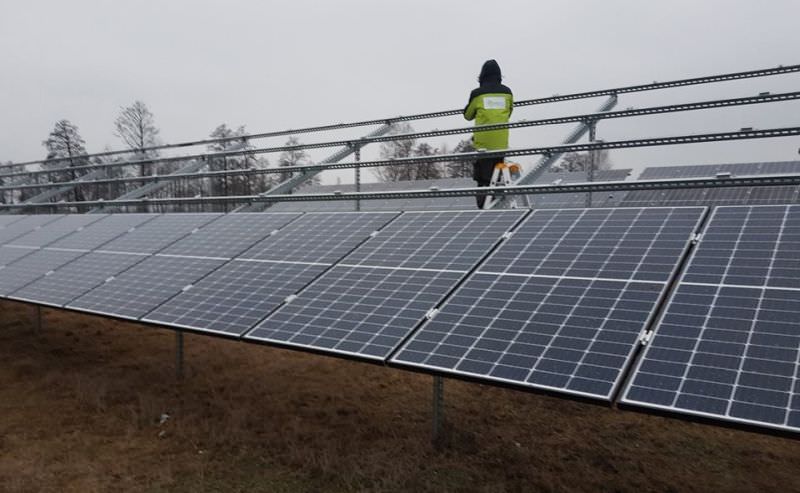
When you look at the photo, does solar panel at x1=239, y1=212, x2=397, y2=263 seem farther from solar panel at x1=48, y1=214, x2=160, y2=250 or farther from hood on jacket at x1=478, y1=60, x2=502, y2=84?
solar panel at x1=48, y1=214, x2=160, y2=250

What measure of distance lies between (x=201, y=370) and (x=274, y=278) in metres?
2.50

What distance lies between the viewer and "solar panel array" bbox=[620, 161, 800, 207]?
9719 millimetres

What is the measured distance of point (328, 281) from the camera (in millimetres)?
5820

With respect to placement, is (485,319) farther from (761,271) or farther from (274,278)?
(274,278)

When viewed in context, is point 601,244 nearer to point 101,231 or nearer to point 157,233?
point 157,233

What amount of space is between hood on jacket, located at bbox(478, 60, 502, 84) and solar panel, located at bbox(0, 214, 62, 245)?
401 inches

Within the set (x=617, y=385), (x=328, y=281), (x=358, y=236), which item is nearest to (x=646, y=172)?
(x=358, y=236)

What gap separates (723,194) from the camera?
1089cm

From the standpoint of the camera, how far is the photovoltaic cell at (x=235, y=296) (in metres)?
5.54

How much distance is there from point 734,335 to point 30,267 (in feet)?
33.2

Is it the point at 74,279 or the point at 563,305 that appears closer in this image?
the point at 563,305

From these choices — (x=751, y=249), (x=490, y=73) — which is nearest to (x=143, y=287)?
(x=490, y=73)

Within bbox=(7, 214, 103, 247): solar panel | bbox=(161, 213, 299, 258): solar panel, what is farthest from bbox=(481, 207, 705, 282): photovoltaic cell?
bbox=(7, 214, 103, 247): solar panel

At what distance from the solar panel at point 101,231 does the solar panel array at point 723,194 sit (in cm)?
917
